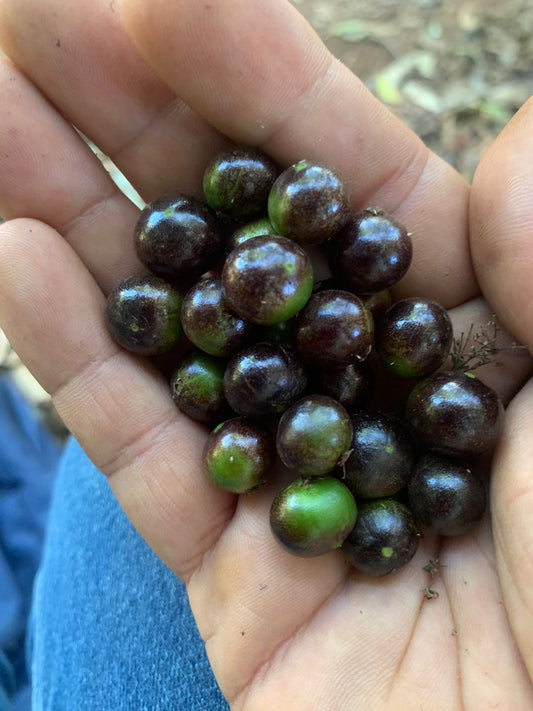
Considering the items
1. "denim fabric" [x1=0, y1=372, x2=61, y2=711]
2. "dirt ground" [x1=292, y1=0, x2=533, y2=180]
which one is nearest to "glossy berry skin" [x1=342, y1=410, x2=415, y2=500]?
"denim fabric" [x1=0, y1=372, x2=61, y2=711]

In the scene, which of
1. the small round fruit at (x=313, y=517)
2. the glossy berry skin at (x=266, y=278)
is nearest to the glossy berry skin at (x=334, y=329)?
the glossy berry skin at (x=266, y=278)

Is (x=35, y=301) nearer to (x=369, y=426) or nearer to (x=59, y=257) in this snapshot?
(x=59, y=257)

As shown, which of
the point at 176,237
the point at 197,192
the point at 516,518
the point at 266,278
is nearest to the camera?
the point at 516,518

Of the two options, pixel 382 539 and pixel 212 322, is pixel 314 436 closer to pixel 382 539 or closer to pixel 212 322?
pixel 382 539

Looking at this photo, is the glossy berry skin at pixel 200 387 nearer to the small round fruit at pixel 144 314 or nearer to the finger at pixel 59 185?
the small round fruit at pixel 144 314

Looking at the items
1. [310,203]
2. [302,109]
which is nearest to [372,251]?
[310,203]

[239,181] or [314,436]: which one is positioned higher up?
[239,181]

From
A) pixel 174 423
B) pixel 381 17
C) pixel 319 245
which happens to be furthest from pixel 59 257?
pixel 381 17
